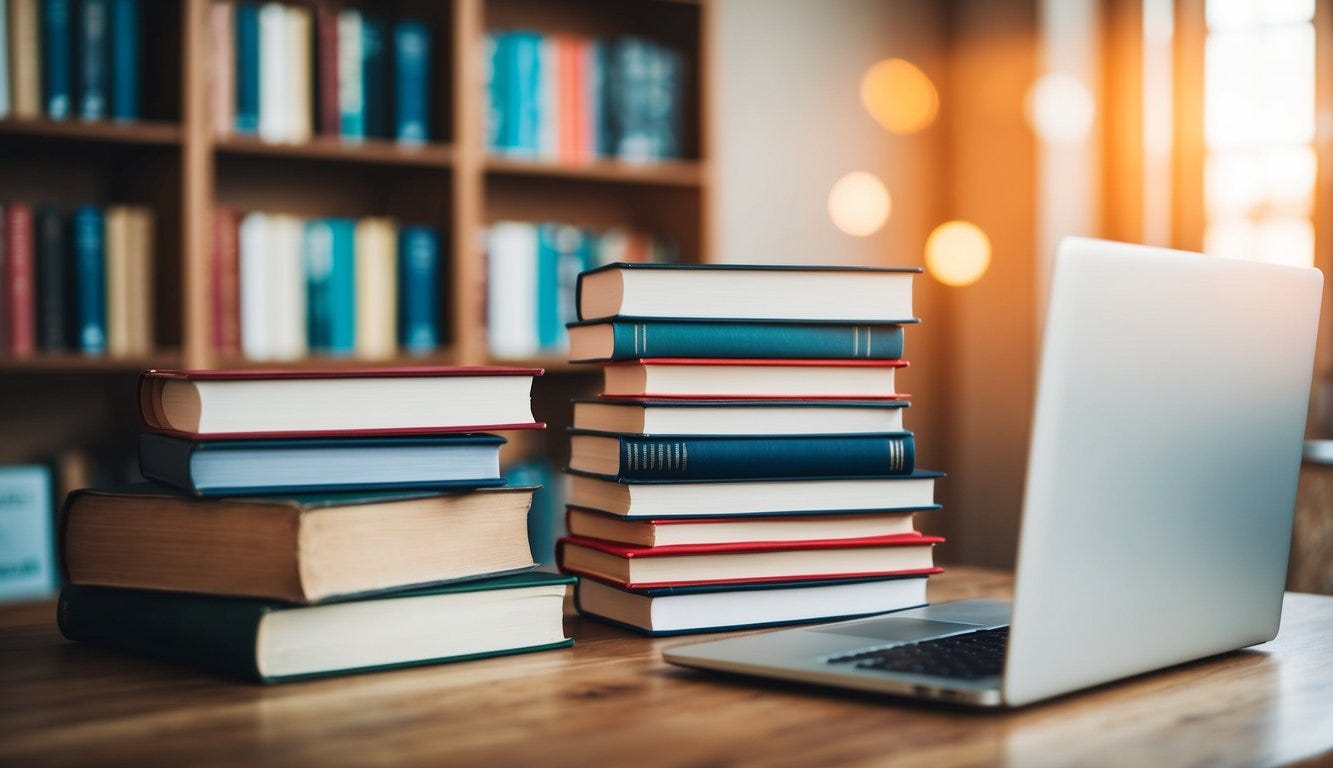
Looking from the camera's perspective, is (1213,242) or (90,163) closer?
(90,163)

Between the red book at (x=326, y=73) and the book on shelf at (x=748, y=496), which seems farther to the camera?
the red book at (x=326, y=73)

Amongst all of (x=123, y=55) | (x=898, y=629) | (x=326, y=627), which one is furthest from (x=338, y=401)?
(x=123, y=55)

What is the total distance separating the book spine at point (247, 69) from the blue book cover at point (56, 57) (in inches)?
10.6

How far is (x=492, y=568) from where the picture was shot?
84 cm

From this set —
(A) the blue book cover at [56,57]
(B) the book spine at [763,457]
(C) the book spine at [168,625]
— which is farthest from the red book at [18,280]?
(B) the book spine at [763,457]

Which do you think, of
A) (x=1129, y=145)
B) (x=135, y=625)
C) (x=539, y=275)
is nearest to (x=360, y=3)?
(x=539, y=275)

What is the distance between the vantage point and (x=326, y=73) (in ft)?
7.65

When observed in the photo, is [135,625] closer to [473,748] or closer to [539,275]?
[473,748]

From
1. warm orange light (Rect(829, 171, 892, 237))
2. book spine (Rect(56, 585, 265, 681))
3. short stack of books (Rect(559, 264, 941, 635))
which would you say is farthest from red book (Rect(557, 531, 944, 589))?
warm orange light (Rect(829, 171, 892, 237))

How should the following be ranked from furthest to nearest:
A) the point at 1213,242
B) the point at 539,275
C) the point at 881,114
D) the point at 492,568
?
the point at 881,114 < the point at 1213,242 < the point at 539,275 < the point at 492,568

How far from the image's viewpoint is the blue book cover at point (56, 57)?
2.10m

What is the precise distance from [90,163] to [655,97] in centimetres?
112

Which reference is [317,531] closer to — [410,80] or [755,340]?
[755,340]

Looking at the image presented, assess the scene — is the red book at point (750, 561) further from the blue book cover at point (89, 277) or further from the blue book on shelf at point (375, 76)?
the blue book on shelf at point (375, 76)
